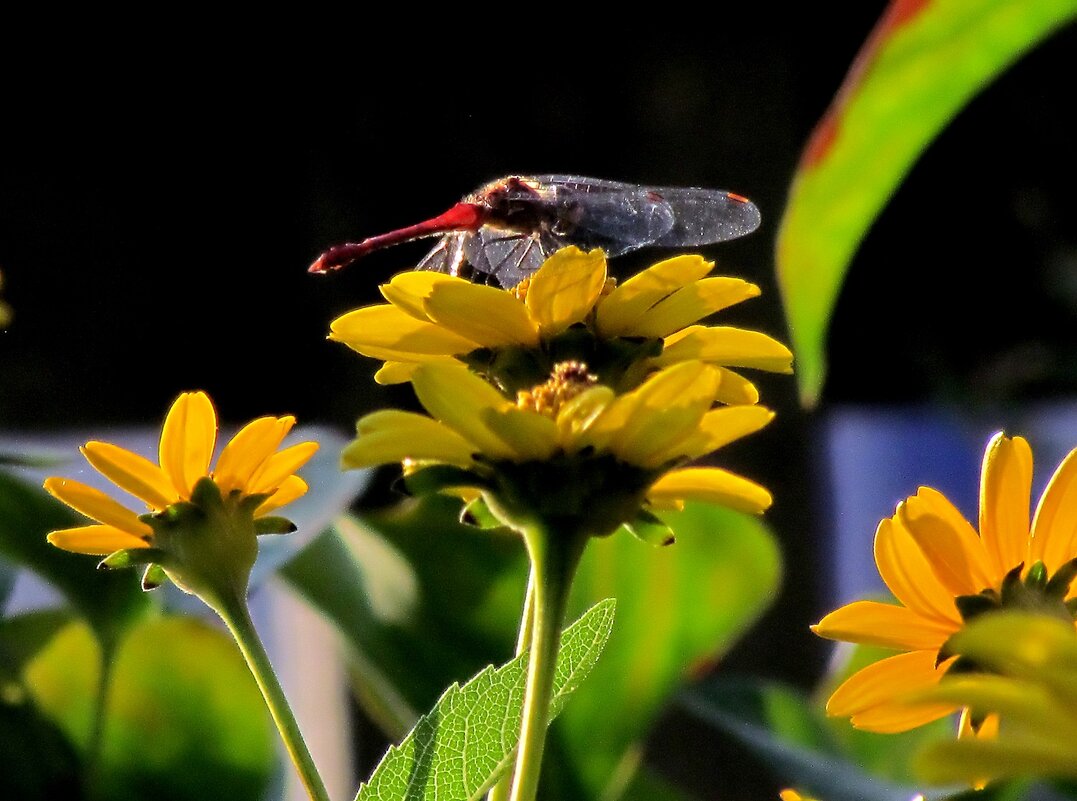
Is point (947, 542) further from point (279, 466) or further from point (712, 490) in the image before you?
point (279, 466)

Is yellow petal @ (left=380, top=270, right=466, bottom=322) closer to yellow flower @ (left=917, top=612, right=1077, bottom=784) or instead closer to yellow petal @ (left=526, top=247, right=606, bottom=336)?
yellow petal @ (left=526, top=247, right=606, bottom=336)

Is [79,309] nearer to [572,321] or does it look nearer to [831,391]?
[831,391]

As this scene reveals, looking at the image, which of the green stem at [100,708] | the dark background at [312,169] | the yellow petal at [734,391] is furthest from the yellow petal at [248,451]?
the dark background at [312,169]

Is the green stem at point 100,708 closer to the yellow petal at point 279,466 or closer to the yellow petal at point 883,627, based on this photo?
the yellow petal at point 279,466

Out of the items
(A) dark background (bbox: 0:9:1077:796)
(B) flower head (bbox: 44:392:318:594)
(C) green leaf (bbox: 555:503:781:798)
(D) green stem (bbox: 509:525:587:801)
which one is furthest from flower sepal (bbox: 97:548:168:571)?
(A) dark background (bbox: 0:9:1077:796)

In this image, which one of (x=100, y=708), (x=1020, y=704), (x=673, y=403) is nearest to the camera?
(x=1020, y=704)

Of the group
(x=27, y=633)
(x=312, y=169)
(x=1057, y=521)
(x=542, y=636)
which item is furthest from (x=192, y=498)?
(x=312, y=169)
